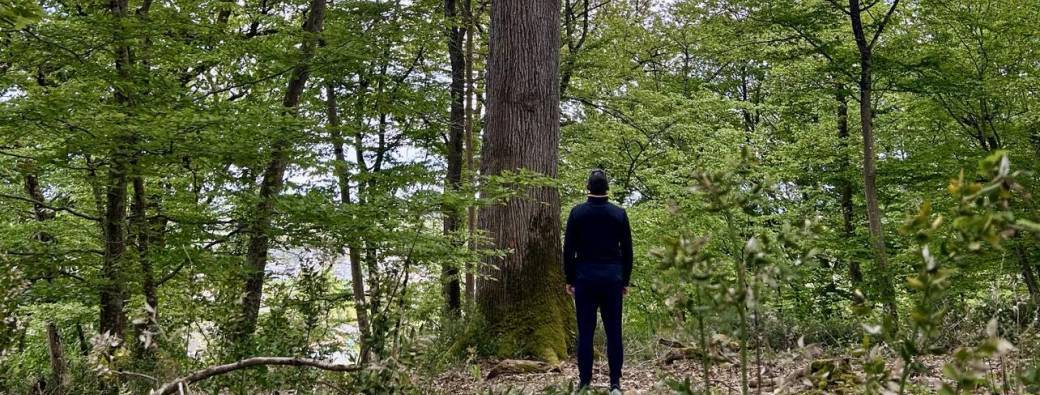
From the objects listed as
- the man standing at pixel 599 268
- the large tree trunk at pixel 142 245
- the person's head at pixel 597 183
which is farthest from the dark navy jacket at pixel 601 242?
the large tree trunk at pixel 142 245

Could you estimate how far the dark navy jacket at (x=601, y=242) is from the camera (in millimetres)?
5062

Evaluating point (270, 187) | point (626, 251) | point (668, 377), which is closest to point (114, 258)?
point (270, 187)

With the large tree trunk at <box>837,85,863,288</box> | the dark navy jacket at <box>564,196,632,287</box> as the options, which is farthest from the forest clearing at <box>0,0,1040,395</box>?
the large tree trunk at <box>837,85,863,288</box>

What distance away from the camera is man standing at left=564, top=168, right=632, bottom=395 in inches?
198

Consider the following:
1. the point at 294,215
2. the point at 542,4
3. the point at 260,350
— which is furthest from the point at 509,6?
the point at 260,350

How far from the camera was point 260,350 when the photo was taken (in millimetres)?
3479

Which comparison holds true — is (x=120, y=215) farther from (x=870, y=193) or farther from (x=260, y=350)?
(x=870, y=193)

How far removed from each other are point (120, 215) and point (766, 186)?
5.83 m

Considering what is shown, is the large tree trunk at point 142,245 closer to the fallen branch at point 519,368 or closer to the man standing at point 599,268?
the fallen branch at point 519,368

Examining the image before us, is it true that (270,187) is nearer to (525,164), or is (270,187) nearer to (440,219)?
(440,219)

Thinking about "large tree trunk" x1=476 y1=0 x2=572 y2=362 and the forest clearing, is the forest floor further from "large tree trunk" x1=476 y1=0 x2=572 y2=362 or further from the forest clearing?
"large tree trunk" x1=476 y1=0 x2=572 y2=362

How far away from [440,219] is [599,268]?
12.2 feet

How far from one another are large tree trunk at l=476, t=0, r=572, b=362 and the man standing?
2.31 meters

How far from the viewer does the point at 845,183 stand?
17.8 m
